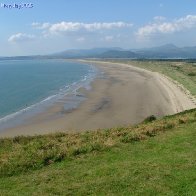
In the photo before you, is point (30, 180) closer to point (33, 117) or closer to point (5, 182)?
point (5, 182)

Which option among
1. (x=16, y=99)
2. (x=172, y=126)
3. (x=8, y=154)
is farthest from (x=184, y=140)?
(x=16, y=99)

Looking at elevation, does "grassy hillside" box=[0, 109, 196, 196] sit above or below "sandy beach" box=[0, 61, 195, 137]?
above

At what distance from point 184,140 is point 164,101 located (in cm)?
3867

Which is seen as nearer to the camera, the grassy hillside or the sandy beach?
the grassy hillside

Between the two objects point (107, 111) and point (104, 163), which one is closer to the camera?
point (104, 163)

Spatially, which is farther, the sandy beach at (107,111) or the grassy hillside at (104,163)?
the sandy beach at (107,111)

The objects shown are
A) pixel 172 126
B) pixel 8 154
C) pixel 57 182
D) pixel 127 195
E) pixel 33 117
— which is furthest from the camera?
pixel 33 117

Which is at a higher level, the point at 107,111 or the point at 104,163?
the point at 104,163

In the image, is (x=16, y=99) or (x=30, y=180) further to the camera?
(x=16, y=99)

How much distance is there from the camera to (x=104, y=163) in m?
18.8

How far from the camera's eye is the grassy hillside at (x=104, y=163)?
50.6ft

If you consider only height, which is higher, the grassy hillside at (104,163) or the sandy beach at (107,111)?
the grassy hillside at (104,163)

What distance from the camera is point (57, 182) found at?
53.5 feet

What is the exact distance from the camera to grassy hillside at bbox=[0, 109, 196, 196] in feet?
50.6
